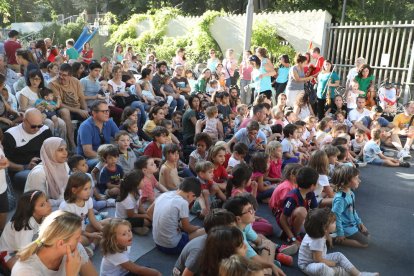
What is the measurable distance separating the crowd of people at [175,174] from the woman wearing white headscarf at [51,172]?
1cm

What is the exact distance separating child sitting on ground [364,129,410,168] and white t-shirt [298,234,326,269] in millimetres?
4039

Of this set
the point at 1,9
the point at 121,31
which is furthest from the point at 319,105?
the point at 1,9

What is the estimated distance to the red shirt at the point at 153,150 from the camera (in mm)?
5457

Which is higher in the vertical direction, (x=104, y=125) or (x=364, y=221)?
(x=104, y=125)

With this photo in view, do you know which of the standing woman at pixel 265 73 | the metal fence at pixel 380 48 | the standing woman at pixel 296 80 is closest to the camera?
the standing woman at pixel 296 80

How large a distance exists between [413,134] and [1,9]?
2098 cm

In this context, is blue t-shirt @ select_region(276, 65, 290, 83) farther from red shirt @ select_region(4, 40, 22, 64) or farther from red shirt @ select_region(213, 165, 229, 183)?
red shirt @ select_region(4, 40, 22, 64)

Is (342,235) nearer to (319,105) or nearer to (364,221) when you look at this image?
(364,221)

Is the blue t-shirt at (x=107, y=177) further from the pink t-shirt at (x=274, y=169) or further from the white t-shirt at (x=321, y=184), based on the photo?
the white t-shirt at (x=321, y=184)

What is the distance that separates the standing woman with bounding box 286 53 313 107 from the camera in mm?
8758

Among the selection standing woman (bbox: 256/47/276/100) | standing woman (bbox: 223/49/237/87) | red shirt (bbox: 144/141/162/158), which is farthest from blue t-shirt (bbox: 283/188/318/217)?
standing woman (bbox: 223/49/237/87)

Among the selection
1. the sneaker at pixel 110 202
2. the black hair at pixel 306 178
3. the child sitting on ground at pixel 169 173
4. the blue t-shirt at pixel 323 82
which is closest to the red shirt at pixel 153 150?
the child sitting on ground at pixel 169 173

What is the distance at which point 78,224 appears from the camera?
2424mm

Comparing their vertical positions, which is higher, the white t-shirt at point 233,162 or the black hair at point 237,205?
the black hair at point 237,205
